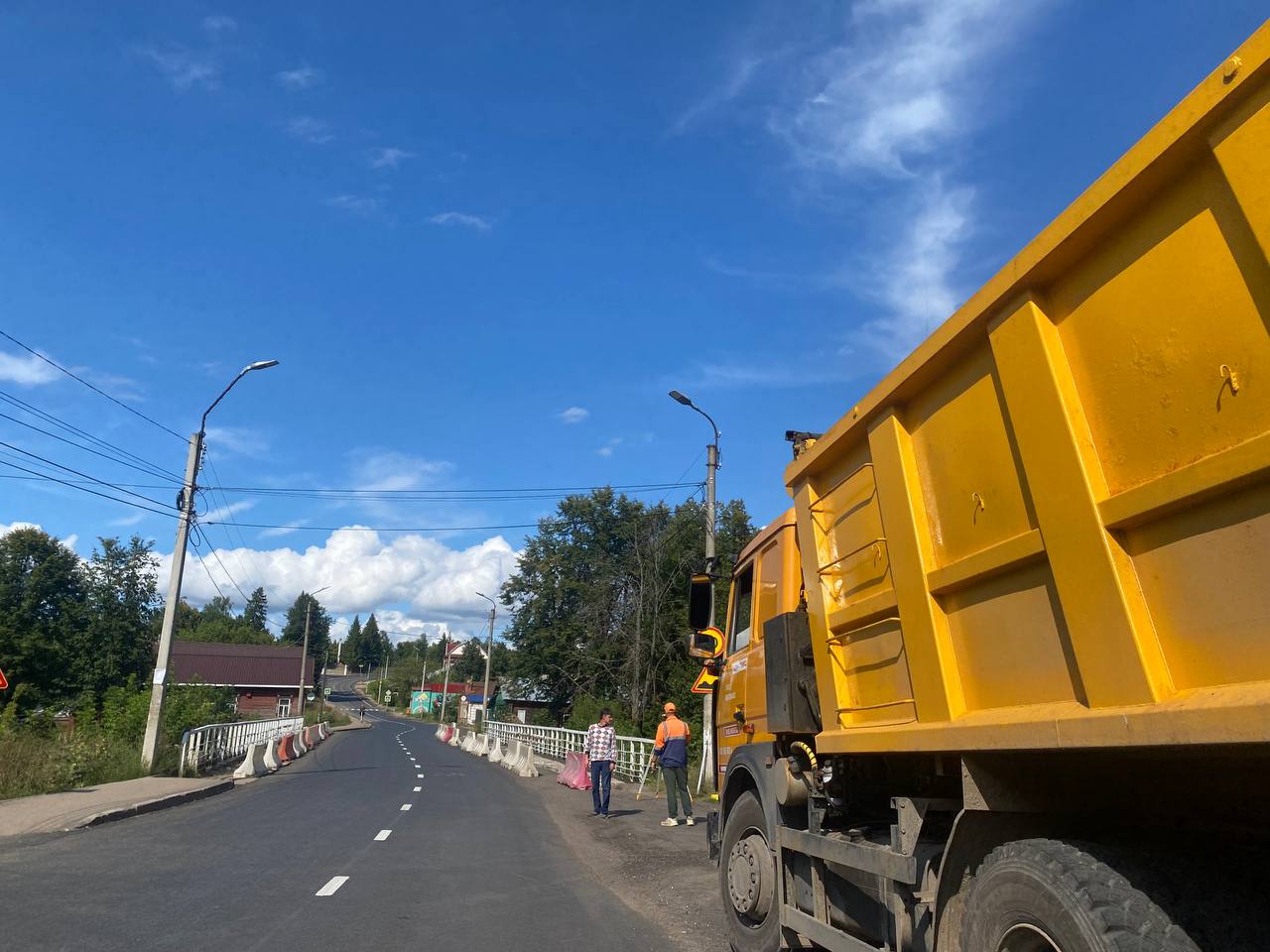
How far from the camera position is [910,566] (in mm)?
3785

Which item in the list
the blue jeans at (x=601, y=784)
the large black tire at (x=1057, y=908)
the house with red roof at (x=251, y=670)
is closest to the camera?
the large black tire at (x=1057, y=908)

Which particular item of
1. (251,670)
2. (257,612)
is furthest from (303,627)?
(251,670)

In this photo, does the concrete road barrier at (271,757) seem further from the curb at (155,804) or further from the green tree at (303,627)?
the green tree at (303,627)

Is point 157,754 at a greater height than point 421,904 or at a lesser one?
greater

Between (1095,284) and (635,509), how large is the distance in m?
57.0

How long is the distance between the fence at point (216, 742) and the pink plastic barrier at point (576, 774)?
27.9 ft

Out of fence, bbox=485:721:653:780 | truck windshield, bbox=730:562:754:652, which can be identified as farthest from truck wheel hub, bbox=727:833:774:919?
fence, bbox=485:721:653:780

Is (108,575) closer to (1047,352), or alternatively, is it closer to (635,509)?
(635,509)

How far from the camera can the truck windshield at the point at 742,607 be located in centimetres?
652

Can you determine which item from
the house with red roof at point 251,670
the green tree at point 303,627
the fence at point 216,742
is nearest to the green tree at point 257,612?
the green tree at point 303,627

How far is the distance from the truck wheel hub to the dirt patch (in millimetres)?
953

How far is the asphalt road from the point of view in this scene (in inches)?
244

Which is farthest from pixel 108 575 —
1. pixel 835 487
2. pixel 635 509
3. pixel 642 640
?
pixel 835 487

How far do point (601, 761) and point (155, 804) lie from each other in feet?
23.6
